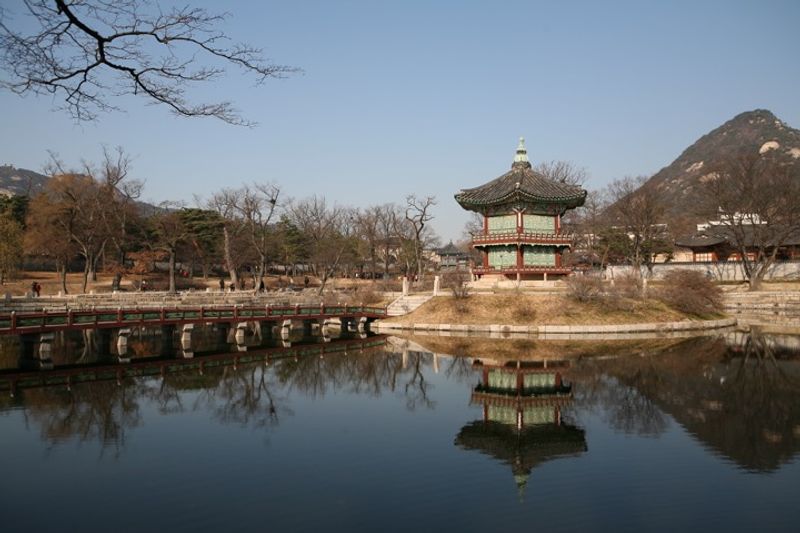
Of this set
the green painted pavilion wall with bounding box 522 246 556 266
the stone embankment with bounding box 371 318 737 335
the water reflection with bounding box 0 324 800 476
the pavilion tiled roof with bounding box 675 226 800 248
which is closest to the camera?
the water reflection with bounding box 0 324 800 476

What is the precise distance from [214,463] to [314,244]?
213 ft

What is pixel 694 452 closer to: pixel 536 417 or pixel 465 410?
pixel 536 417

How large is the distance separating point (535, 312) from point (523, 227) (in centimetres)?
900

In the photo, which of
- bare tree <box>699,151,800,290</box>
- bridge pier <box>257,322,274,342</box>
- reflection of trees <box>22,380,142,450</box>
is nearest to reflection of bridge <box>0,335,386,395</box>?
reflection of trees <box>22,380,142,450</box>

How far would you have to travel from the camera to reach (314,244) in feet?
259

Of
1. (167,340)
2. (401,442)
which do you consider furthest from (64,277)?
(401,442)

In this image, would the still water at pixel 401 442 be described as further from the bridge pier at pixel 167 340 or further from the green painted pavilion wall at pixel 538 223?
the green painted pavilion wall at pixel 538 223

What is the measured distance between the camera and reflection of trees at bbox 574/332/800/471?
643 inches

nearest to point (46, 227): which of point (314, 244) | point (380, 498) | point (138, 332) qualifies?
point (138, 332)

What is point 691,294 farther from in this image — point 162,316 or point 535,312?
point 162,316

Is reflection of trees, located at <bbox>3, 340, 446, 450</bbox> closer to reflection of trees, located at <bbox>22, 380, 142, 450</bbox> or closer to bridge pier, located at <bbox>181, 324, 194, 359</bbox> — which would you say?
reflection of trees, located at <bbox>22, 380, 142, 450</bbox>

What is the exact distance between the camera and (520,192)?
4709 centimetres

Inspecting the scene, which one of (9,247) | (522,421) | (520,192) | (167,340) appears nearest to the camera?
(522,421)

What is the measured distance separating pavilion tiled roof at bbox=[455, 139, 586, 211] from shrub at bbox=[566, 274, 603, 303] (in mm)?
7879
